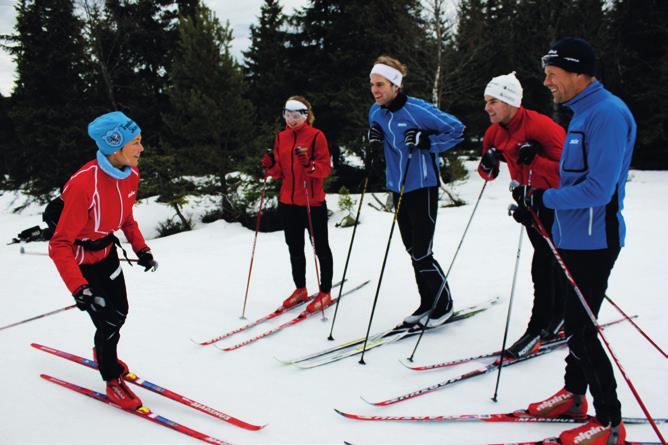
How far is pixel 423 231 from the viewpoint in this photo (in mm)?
3709

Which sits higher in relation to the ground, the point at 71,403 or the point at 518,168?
the point at 518,168

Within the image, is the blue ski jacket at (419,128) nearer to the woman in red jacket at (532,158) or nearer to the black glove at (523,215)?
the woman in red jacket at (532,158)

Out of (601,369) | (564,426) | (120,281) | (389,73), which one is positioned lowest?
(564,426)

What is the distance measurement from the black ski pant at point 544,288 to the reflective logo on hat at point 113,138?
3.03 m

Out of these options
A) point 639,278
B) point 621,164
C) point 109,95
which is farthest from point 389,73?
point 109,95

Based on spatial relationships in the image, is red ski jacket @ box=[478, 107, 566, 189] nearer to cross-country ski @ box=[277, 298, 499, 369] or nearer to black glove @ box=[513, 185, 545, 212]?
black glove @ box=[513, 185, 545, 212]

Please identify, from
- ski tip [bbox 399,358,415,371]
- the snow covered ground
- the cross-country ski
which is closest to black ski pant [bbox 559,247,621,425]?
the snow covered ground

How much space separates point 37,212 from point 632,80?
1035 inches

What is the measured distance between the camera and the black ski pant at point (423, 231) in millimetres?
3680

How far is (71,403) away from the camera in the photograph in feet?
9.51

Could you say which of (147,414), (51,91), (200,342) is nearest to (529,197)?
(147,414)

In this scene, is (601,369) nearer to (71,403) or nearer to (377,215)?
(71,403)

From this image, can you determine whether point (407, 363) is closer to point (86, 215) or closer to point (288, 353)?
point (288, 353)

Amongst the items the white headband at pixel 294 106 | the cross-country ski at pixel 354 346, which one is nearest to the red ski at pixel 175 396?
the cross-country ski at pixel 354 346
